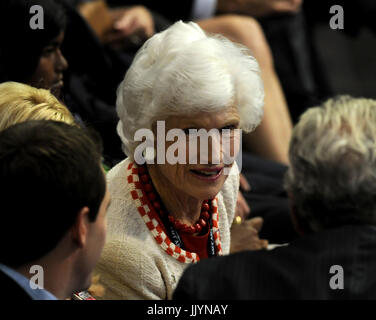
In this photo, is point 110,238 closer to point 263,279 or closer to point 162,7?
point 263,279

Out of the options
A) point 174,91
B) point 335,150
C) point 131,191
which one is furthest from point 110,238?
point 335,150

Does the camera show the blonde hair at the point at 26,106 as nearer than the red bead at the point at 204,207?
Yes

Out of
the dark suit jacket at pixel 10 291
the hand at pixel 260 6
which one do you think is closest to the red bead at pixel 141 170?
the dark suit jacket at pixel 10 291

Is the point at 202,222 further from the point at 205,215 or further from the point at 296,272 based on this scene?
the point at 296,272

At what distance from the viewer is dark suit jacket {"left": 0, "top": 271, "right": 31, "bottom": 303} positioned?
49.5 inches

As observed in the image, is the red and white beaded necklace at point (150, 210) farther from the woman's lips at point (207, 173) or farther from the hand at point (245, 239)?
the hand at point (245, 239)

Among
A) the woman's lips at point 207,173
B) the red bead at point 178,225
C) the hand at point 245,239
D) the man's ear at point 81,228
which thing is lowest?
the hand at point 245,239

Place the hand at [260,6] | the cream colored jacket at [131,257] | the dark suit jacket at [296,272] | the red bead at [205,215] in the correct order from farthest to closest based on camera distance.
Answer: the hand at [260,6] → the red bead at [205,215] → the cream colored jacket at [131,257] → the dark suit jacket at [296,272]

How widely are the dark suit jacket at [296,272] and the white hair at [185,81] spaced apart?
46 cm

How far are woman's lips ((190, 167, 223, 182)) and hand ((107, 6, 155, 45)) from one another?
1.73 meters

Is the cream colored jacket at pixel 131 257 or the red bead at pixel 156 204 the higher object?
the red bead at pixel 156 204

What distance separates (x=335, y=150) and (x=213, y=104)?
Answer: 1.26ft

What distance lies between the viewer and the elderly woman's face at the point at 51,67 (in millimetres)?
2336

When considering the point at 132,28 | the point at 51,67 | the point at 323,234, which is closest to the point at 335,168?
the point at 323,234
